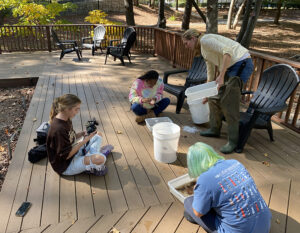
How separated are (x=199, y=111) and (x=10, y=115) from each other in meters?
3.31

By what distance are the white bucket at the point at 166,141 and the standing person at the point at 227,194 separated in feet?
3.32

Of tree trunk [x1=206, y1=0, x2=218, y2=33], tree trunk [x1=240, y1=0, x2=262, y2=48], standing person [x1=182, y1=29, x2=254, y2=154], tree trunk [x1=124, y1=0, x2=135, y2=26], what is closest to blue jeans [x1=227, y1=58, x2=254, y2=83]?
standing person [x1=182, y1=29, x2=254, y2=154]

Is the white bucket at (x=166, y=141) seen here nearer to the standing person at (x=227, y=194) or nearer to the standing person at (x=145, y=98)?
the standing person at (x=145, y=98)

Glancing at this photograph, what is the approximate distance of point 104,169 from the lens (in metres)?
2.59

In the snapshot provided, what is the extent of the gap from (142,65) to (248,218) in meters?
6.31

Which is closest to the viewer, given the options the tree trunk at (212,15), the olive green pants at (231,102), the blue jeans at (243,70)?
the olive green pants at (231,102)

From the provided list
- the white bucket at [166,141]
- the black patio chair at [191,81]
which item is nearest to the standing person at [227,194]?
the white bucket at [166,141]

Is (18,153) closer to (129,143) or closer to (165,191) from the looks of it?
(129,143)

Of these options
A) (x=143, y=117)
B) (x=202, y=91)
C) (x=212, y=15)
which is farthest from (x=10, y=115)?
(x=212, y=15)

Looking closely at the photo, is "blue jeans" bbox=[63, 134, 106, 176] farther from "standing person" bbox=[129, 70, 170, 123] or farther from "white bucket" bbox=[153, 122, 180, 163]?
"standing person" bbox=[129, 70, 170, 123]

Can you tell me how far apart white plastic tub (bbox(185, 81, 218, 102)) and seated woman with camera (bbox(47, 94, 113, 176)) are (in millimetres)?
1414

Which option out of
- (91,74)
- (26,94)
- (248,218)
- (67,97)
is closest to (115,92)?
(91,74)

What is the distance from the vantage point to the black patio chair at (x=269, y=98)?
9.51ft

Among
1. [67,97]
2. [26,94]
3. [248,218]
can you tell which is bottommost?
[26,94]
